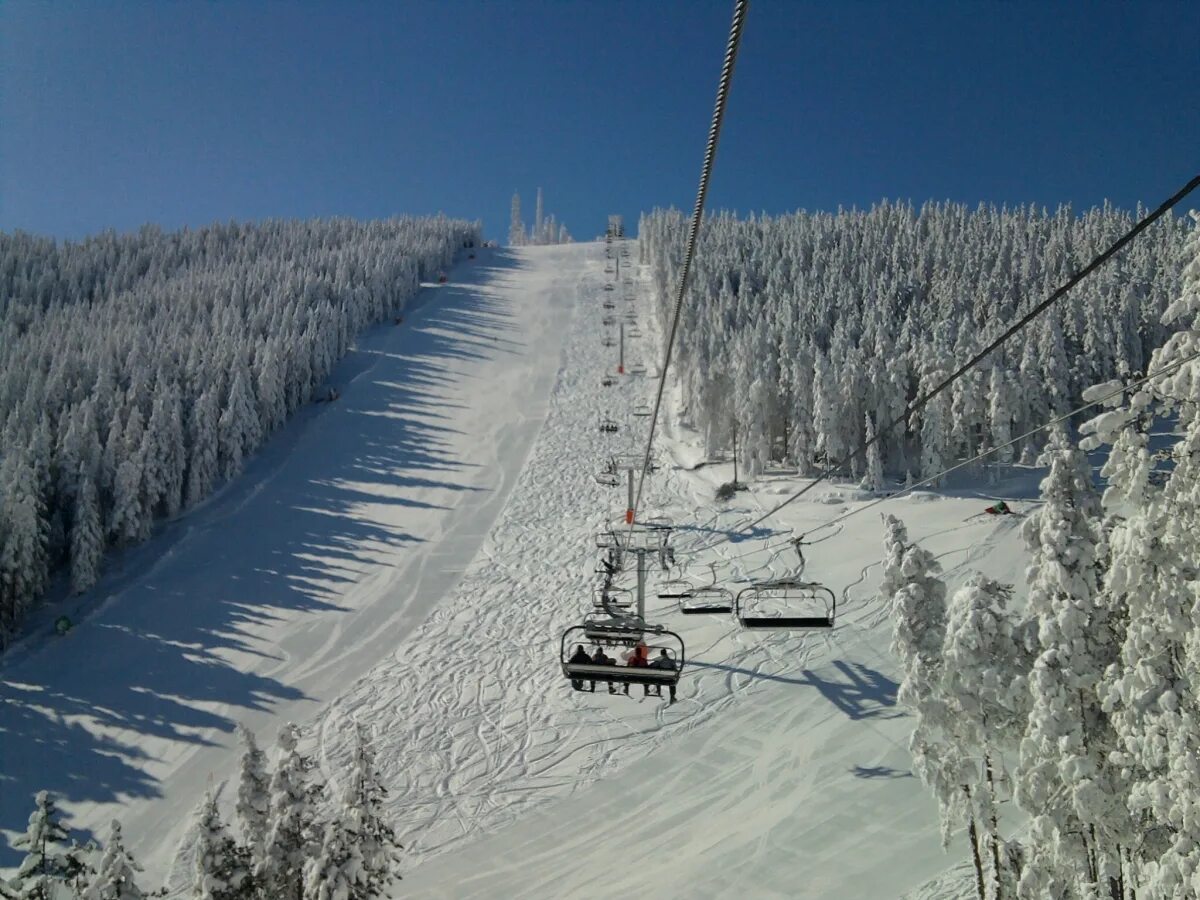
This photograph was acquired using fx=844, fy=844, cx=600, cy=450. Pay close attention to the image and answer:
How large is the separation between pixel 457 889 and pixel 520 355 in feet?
214

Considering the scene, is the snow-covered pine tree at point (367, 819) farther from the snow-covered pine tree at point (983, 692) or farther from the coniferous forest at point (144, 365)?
the coniferous forest at point (144, 365)

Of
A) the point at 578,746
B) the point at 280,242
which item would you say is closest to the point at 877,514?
the point at 578,746

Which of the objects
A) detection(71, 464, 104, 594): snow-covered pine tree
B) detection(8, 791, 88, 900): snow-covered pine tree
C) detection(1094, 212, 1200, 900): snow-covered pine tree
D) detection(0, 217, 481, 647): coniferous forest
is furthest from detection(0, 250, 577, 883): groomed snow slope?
detection(1094, 212, 1200, 900): snow-covered pine tree

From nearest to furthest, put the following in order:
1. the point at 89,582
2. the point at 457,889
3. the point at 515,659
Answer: the point at 457,889
the point at 515,659
the point at 89,582

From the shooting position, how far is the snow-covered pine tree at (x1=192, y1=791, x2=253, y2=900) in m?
15.7

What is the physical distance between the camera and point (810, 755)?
92.4 feet

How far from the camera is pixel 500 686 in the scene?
3397 centimetres

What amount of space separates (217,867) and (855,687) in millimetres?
22801

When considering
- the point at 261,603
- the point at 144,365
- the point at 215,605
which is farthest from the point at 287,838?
the point at 144,365

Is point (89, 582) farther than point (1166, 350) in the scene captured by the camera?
Yes

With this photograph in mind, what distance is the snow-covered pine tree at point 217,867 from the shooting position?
15.7 metres

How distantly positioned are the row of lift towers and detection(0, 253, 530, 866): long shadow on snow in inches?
547

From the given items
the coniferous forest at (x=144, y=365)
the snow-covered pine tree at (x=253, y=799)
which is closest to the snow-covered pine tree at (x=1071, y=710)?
the snow-covered pine tree at (x=253, y=799)

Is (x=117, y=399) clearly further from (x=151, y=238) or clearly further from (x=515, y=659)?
(x=151, y=238)
